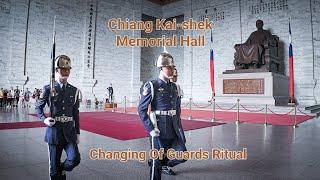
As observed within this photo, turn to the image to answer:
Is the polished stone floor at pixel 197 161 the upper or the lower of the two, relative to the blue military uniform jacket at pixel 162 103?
lower

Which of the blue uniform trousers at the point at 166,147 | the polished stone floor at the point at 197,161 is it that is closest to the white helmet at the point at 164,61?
the blue uniform trousers at the point at 166,147

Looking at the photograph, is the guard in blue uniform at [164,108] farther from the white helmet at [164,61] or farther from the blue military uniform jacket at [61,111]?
the blue military uniform jacket at [61,111]

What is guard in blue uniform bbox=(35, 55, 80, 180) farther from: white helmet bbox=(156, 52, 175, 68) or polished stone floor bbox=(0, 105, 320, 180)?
white helmet bbox=(156, 52, 175, 68)

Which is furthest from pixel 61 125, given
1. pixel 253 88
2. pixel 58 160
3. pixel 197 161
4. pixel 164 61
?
pixel 253 88

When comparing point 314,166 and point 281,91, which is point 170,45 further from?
point 314,166

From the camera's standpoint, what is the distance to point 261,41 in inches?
469

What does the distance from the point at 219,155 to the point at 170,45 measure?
1490 cm

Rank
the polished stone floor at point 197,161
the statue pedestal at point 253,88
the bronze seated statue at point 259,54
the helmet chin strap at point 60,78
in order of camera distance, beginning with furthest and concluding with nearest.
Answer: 1. the bronze seated statue at point 259,54
2. the statue pedestal at point 253,88
3. the polished stone floor at point 197,161
4. the helmet chin strap at point 60,78

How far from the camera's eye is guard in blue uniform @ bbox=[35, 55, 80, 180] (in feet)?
6.72

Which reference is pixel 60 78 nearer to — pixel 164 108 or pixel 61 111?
pixel 61 111

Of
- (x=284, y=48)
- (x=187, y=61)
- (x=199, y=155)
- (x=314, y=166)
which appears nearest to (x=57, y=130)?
(x=199, y=155)

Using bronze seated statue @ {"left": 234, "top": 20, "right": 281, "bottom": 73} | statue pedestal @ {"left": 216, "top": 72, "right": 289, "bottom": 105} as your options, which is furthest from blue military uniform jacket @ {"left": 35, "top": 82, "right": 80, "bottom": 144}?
bronze seated statue @ {"left": 234, "top": 20, "right": 281, "bottom": 73}

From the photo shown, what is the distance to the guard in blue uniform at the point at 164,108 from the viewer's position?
7.25 ft

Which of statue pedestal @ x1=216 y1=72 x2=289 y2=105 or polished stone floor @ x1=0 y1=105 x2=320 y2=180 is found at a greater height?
statue pedestal @ x1=216 y1=72 x2=289 y2=105
